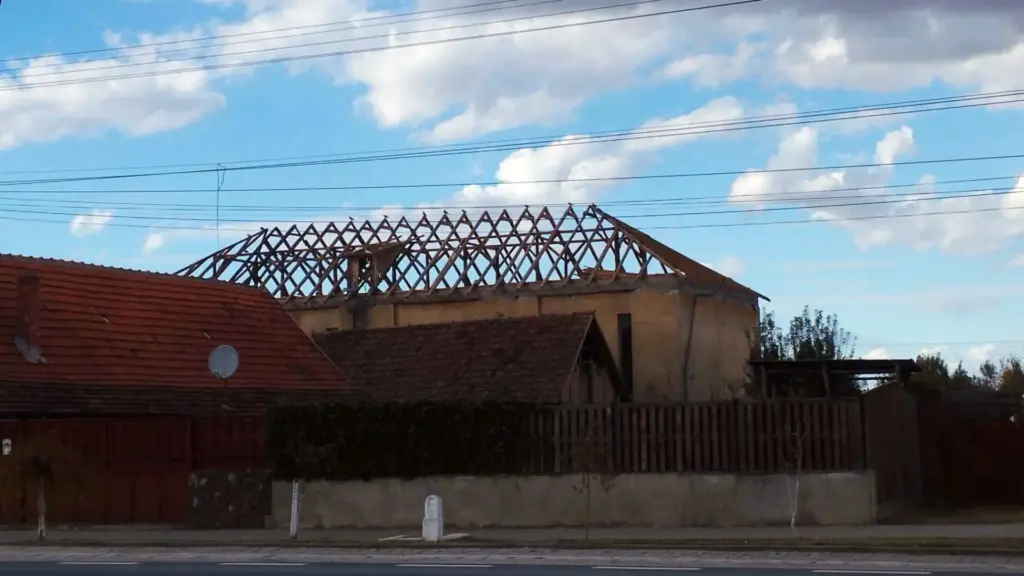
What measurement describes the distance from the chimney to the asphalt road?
12997 millimetres

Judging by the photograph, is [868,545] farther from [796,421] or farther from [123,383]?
[123,383]

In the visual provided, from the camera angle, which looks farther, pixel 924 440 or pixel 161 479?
pixel 924 440

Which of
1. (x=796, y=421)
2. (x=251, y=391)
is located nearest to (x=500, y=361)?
(x=251, y=391)

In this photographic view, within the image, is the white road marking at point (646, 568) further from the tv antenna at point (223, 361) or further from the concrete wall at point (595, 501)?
the tv antenna at point (223, 361)

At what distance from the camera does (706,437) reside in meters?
22.7

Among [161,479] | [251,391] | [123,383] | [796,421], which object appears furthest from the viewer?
[251,391]

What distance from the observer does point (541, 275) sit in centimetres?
4847

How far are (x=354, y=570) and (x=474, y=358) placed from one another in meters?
16.6

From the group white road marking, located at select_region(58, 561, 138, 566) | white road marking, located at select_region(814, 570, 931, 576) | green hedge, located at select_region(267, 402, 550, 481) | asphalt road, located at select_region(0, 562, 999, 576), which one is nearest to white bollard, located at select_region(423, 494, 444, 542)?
green hedge, located at select_region(267, 402, 550, 481)

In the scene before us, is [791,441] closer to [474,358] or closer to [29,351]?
[474,358]

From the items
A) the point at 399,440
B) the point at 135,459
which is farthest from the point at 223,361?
the point at 399,440

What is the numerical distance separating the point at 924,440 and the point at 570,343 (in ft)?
27.0

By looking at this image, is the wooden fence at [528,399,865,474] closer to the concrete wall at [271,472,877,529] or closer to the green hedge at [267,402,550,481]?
the concrete wall at [271,472,877,529]

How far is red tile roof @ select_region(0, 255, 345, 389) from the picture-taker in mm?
30016
